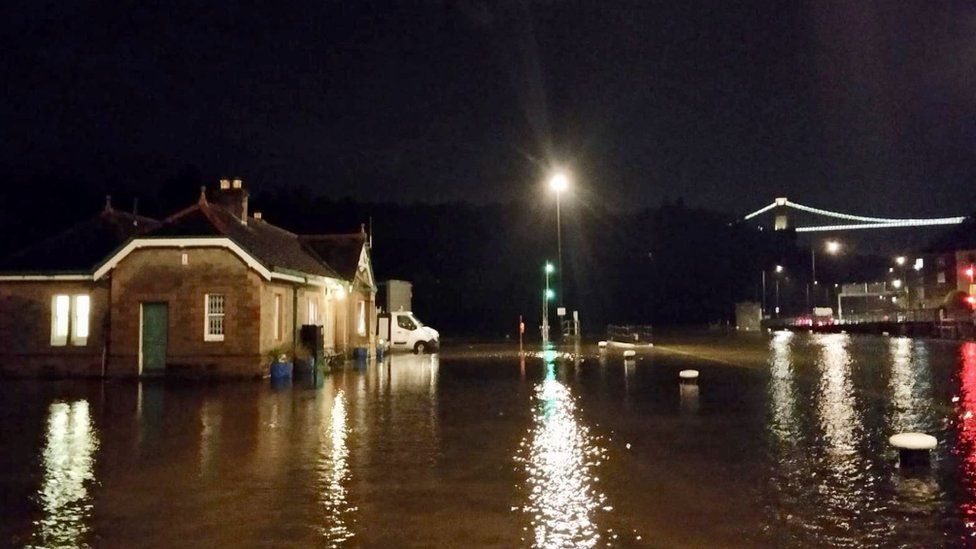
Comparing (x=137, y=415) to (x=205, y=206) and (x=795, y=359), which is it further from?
(x=795, y=359)

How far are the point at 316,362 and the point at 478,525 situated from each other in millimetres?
17878

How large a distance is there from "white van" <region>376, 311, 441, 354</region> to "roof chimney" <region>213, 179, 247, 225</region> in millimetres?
11139

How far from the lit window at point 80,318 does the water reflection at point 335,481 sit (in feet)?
48.7

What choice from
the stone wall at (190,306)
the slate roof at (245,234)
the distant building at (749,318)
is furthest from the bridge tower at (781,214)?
the stone wall at (190,306)

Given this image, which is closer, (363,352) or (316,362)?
(316,362)

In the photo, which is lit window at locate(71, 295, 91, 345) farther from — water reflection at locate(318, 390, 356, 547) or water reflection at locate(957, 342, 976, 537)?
water reflection at locate(957, 342, 976, 537)

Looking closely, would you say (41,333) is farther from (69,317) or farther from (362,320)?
(362,320)

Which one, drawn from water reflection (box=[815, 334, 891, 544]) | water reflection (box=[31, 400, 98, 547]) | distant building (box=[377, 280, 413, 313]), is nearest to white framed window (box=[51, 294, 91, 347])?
water reflection (box=[31, 400, 98, 547])

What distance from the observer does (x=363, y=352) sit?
1248 inches

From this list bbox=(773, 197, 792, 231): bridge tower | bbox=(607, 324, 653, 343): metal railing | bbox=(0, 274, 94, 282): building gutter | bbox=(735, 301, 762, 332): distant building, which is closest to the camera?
bbox=(0, 274, 94, 282): building gutter

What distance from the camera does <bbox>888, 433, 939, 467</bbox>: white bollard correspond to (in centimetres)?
1055

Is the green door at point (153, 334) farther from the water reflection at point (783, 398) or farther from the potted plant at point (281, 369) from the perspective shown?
the water reflection at point (783, 398)

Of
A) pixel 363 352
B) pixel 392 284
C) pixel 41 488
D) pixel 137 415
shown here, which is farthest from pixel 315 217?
pixel 41 488

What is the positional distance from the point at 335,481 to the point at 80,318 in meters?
20.3
